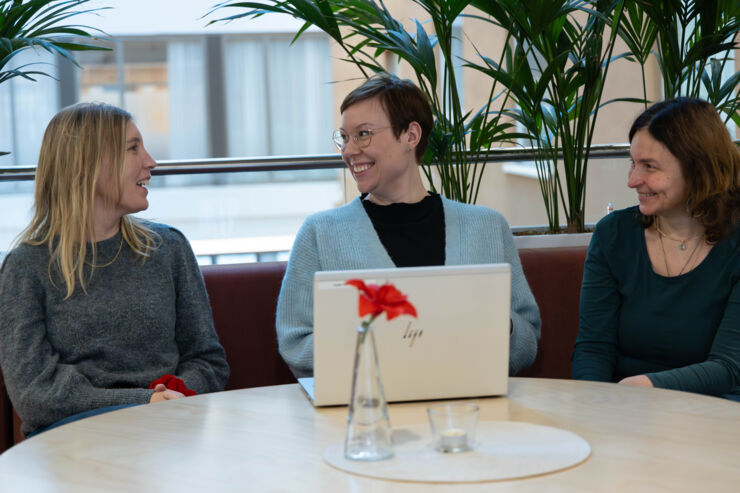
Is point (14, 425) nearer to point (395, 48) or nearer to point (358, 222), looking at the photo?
point (358, 222)

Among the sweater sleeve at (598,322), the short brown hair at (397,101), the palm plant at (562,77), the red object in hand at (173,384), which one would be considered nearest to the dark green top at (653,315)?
the sweater sleeve at (598,322)

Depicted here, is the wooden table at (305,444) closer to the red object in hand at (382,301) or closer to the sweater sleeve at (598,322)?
the red object in hand at (382,301)

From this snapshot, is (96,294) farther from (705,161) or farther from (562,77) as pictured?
(562,77)

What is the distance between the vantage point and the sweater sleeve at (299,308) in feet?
6.39

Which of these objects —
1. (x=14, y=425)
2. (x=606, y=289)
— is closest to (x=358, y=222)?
(x=606, y=289)

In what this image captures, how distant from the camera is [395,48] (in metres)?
2.81

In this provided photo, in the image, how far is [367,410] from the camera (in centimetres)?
122

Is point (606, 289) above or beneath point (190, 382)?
above

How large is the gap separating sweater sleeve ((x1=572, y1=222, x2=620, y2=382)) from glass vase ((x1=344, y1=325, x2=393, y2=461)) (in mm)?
982

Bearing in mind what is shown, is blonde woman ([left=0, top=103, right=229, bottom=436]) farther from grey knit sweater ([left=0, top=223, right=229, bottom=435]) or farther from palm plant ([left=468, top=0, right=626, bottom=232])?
palm plant ([left=468, top=0, right=626, bottom=232])

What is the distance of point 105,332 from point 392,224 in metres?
0.74

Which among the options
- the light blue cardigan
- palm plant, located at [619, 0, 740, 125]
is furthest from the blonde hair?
palm plant, located at [619, 0, 740, 125]

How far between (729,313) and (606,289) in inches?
11.4

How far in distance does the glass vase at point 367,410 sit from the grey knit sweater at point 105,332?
2.77 feet
